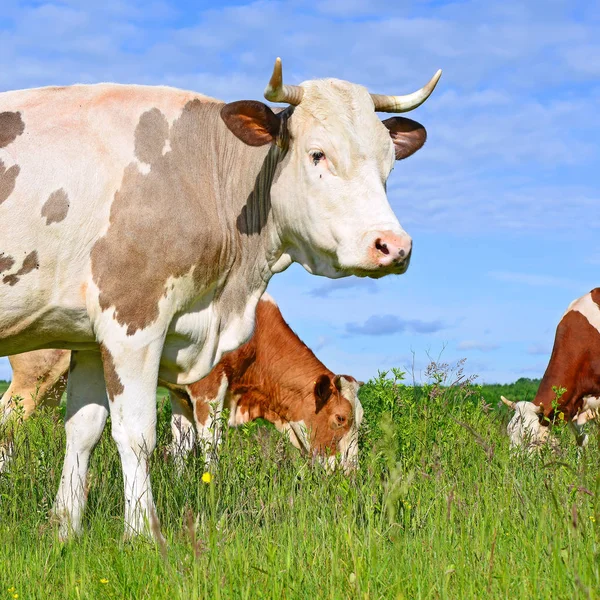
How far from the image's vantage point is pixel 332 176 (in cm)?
566

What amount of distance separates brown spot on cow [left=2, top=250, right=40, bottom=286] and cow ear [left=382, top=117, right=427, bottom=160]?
10.1 ft

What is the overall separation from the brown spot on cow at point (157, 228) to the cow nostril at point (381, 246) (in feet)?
4.16

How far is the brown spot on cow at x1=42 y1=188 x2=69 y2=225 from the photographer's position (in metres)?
5.59

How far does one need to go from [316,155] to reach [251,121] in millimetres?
567

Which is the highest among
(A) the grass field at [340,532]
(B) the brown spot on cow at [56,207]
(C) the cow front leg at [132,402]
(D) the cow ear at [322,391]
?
(B) the brown spot on cow at [56,207]

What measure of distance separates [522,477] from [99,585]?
3.29 meters

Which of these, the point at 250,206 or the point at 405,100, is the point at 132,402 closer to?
the point at 250,206

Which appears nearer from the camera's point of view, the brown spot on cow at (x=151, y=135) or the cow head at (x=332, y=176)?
the cow head at (x=332, y=176)

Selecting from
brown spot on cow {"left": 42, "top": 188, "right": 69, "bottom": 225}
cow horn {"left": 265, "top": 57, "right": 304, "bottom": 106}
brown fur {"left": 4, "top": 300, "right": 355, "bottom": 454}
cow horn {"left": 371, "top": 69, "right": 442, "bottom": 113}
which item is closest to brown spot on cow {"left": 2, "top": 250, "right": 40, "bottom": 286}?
brown spot on cow {"left": 42, "top": 188, "right": 69, "bottom": 225}

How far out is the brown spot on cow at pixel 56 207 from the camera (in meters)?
5.59

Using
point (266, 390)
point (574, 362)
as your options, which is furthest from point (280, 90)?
point (574, 362)

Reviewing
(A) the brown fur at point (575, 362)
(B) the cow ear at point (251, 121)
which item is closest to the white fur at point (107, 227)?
(B) the cow ear at point (251, 121)

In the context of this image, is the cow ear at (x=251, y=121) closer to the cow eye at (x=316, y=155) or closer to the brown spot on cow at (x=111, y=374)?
the cow eye at (x=316, y=155)

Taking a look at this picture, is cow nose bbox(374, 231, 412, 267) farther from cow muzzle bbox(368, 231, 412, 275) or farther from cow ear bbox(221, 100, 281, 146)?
cow ear bbox(221, 100, 281, 146)
